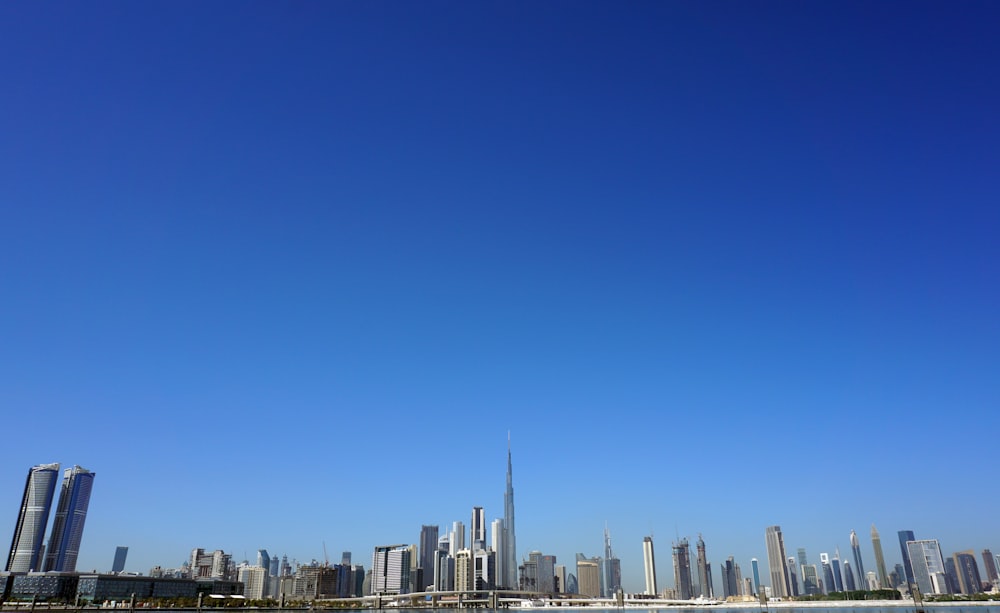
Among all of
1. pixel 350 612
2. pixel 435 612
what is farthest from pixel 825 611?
pixel 350 612

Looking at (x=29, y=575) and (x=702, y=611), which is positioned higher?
(x=29, y=575)

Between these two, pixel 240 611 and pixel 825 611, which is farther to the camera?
pixel 825 611

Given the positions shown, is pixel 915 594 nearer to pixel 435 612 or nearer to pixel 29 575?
pixel 435 612

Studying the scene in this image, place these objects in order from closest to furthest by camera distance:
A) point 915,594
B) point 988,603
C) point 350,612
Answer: point 915,594, point 350,612, point 988,603

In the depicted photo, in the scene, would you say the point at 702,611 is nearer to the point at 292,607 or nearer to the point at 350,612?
the point at 350,612

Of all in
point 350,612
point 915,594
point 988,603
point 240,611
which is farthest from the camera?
point 988,603

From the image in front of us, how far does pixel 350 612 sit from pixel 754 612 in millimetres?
116570

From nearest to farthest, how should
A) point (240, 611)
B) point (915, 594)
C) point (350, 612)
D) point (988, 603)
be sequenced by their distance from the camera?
1. point (915, 594)
2. point (240, 611)
3. point (350, 612)
4. point (988, 603)

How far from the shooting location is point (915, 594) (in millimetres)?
133500

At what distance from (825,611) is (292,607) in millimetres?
159192

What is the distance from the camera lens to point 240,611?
509 ft

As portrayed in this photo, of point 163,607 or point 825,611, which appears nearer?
point 163,607

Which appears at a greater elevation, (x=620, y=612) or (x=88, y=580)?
(x=88, y=580)

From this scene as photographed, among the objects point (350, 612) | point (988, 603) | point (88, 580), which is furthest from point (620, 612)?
point (88, 580)
